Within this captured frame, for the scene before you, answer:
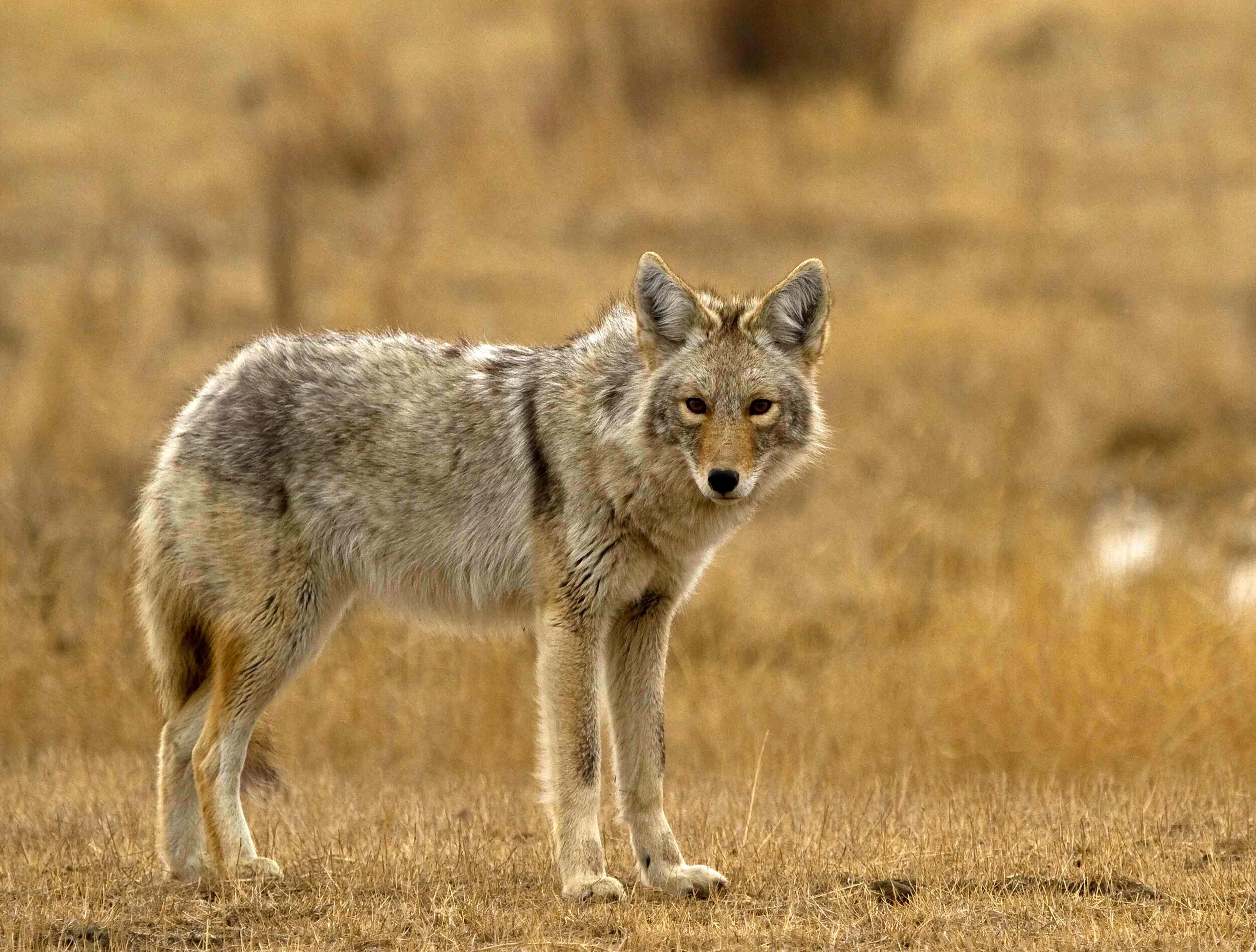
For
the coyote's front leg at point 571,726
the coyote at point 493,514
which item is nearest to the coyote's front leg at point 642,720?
the coyote at point 493,514

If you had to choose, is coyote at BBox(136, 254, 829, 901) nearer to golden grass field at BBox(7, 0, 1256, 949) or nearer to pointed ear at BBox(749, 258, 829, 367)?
pointed ear at BBox(749, 258, 829, 367)

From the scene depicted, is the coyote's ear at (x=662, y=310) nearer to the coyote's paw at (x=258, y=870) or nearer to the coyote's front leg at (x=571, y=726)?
the coyote's front leg at (x=571, y=726)

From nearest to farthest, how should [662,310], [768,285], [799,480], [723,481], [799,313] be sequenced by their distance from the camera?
[723,481]
[662,310]
[799,313]
[799,480]
[768,285]

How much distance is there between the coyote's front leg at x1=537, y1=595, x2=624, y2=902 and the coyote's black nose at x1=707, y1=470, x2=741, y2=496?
2.31 ft

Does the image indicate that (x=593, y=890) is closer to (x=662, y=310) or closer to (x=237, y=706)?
(x=237, y=706)

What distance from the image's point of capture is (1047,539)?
11891 millimetres

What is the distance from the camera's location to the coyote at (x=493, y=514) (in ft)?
20.0

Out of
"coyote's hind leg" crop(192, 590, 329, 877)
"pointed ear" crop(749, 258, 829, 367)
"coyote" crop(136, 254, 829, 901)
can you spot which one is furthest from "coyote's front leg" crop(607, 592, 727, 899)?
"coyote's hind leg" crop(192, 590, 329, 877)

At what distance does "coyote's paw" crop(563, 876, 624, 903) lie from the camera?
19.2 feet

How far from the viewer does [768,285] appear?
18547 mm

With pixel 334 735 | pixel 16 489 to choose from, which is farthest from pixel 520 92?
pixel 334 735

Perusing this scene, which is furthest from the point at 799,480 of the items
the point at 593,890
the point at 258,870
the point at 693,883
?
the point at 258,870

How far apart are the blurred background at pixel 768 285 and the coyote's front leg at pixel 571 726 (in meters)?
2.12

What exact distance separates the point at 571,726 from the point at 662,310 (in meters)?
1.48
